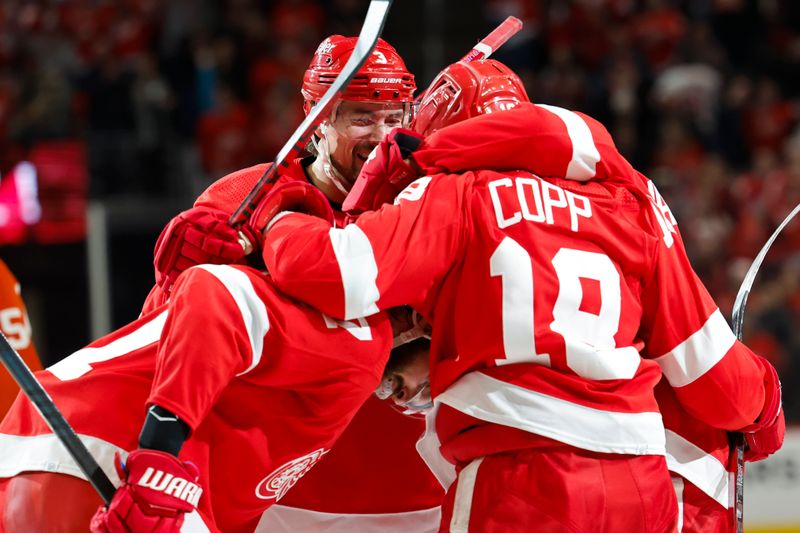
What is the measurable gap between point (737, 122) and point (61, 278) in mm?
3914

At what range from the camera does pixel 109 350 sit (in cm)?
210

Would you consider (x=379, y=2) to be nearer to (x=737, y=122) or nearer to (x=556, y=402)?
(x=556, y=402)

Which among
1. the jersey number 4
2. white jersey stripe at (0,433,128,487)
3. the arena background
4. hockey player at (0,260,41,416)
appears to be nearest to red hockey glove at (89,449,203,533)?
white jersey stripe at (0,433,128,487)

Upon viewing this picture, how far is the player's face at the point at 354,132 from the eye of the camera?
2.69 m

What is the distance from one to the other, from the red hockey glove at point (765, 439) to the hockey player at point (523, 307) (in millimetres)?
340

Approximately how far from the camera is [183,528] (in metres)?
1.95

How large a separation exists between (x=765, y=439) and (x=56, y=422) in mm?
1438

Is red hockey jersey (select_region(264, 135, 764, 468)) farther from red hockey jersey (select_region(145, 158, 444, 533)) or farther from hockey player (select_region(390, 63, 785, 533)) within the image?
red hockey jersey (select_region(145, 158, 444, 533))

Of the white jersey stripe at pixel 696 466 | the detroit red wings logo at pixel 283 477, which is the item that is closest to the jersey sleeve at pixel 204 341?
the detroit red wings logo at pixel 283 477

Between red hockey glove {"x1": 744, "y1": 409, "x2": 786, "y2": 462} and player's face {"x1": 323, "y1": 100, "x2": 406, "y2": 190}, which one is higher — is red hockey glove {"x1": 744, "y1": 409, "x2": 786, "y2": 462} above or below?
below

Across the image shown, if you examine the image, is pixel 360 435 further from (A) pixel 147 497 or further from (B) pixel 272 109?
(B) pixel 272 109

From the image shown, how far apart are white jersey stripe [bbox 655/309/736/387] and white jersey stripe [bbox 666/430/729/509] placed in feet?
0.57

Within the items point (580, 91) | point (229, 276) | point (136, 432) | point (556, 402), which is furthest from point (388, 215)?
point (580, 91)

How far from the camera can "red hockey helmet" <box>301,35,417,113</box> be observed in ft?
8.71
